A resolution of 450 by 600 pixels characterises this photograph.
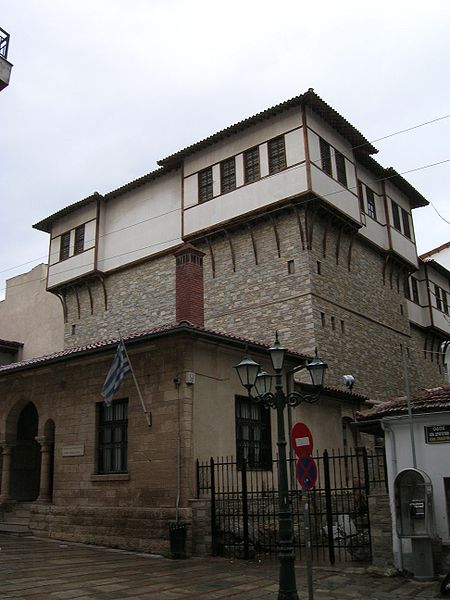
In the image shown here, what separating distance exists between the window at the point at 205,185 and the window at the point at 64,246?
9213mm

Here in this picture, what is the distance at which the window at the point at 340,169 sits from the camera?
84.2 ft

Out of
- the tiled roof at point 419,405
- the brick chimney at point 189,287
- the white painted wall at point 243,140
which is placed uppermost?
the white painted wall at point 243,140

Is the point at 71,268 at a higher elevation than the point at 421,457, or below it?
higher

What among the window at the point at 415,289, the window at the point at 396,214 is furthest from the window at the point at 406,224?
the window at the point at 415,289

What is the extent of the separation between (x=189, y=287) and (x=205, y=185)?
1095 centimetres

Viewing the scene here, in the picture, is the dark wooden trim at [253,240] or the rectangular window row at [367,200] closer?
the dark wooden trim at [253,240]

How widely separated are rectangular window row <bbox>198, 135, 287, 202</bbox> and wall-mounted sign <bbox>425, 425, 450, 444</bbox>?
15.5 m

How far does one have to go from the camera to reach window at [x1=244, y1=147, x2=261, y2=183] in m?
24.9

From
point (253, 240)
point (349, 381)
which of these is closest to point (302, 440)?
point (349, 381)

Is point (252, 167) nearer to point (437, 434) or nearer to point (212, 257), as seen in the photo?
point (212, 257)

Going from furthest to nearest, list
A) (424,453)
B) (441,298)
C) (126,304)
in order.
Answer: (441,298) < (126,304) < (424,453)

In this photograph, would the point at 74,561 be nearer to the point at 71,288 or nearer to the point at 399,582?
the point at 399,582

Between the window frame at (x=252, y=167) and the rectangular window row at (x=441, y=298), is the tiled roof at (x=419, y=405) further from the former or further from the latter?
the rectangular window row at (x=441, y=298)

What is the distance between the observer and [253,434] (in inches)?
622
